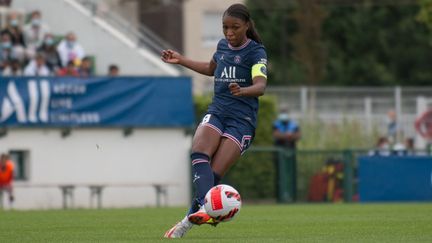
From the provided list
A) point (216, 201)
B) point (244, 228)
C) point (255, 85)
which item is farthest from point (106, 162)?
point (216, 201)

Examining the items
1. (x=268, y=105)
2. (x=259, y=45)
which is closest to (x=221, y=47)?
(x=259, y=45)

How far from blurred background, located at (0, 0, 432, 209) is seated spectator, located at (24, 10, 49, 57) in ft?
0.10

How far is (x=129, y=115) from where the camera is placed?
30.8 m

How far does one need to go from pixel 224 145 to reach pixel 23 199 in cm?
1691

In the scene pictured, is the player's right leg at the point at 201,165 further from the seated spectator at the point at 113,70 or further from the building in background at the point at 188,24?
the building in background at the point at 188,24

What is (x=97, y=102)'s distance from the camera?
3036 centimetres

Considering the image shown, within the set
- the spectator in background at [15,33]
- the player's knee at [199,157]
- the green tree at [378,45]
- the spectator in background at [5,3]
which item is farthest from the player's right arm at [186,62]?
the green tree at [378,45]

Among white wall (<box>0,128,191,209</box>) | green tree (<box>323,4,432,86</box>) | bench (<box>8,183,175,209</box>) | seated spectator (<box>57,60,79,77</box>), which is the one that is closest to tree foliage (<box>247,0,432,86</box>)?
green tree (<box>323,4,432,86</box>)

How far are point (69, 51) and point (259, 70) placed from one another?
62.5 feet

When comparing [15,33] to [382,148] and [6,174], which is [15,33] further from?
[382,148]

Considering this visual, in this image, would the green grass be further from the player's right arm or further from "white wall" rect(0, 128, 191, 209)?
"white wall" rect(0, 128, 191, 209)

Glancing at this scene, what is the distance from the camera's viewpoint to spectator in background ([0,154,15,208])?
27641 millimetres

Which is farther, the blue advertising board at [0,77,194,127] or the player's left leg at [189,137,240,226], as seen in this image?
the blue advertising board at [0,77,194,127]

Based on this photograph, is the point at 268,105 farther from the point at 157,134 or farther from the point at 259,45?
the point at 259,45
